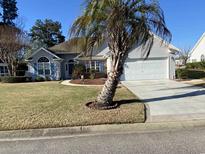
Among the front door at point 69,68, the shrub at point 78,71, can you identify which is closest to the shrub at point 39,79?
the front door at point 69,68

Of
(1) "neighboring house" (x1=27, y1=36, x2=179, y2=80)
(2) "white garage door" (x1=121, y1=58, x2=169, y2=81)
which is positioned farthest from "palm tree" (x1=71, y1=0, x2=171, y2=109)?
(2) "white garage door" (x1=121, y1=58, x2=169, y2=81)

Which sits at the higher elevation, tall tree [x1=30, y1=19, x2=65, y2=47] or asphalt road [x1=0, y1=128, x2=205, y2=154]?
tall tree [x1=30, y1=19, x2=65, y2=47]

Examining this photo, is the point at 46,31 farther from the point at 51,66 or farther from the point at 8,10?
the point at 51,66

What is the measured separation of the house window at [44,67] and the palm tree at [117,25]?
19.3 m

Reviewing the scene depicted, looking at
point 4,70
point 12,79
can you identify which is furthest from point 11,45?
point 4,70

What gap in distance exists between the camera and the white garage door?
2183 centimetres

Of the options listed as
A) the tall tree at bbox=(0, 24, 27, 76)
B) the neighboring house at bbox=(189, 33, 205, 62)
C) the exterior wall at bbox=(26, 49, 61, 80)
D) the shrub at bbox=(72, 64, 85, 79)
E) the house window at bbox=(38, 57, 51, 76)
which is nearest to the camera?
the shrub at bbox=(72, 64, 85, 79)

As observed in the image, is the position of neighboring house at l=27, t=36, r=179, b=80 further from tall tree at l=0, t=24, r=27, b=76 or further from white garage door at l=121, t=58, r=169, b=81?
tall tree at l=0, t=24, r=27, b=76

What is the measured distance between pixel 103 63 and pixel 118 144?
69.8 feet

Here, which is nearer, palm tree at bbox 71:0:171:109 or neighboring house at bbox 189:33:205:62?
palm tree at bbox 71:0:171:109

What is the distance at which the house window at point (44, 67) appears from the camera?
2722cm

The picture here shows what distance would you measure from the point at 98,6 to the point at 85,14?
2.07 feet

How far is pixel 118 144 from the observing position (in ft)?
16.5

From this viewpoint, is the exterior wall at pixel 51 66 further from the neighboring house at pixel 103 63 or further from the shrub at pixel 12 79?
the shrub at pixel 12 79
